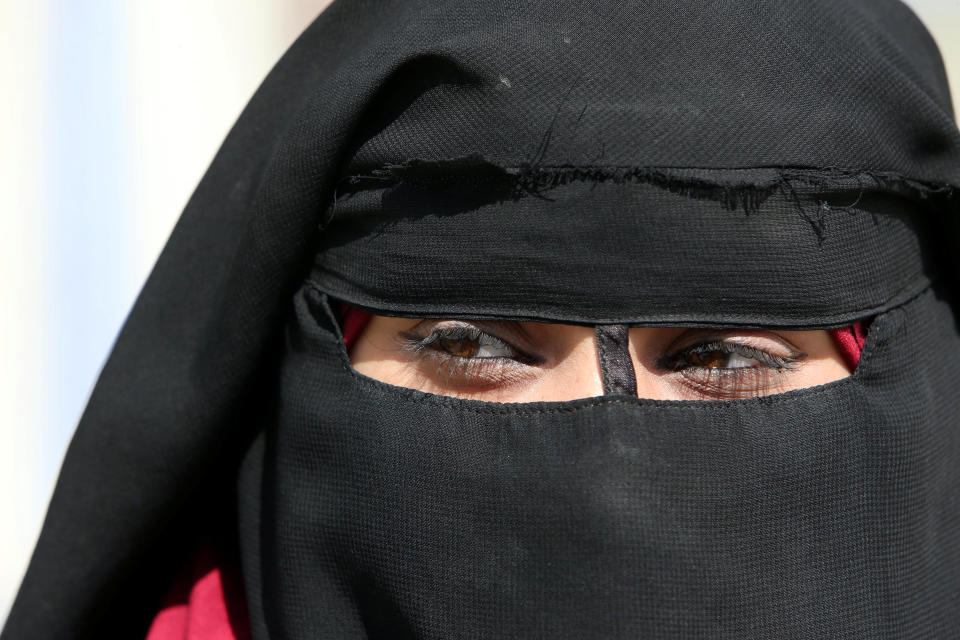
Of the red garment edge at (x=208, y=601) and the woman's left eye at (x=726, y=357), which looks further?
the red garment edge at (x=208, y=601)

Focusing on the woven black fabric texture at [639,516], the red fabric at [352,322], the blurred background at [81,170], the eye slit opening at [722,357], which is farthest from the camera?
the blurred background at [81,170]

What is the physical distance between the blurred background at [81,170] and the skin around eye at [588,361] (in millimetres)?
2153

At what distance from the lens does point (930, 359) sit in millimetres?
1558

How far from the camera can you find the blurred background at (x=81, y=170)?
3.21 meters

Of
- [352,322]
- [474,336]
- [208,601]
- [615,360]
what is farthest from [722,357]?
[208,601]

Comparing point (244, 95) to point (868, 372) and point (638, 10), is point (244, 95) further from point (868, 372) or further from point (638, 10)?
point (868, 372)

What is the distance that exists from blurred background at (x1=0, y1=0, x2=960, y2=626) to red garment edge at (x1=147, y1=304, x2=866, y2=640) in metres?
1.66

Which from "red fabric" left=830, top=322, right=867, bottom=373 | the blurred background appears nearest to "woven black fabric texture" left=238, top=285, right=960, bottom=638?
"red fabric" left=830, top=322, right=867, bottom=373

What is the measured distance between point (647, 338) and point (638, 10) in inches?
21.0

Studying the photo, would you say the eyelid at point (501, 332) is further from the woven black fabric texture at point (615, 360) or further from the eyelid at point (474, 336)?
the woven black fabric texture at point (615, 360)

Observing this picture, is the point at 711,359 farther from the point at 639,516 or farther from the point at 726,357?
the point at 639,516

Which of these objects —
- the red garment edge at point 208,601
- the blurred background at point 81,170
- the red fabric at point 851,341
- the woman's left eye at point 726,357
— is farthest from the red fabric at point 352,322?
the blurred background at point 81,170

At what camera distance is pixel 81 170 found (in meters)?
3.28

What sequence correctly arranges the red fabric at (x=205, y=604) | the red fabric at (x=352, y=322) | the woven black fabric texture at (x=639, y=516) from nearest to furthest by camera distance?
1. the woven black fabric texture at (x=639, y=516)
2. the red fabric at (x=352, y=322)
3. the red fabric at (x=205, y=604)
